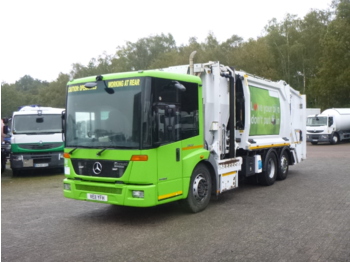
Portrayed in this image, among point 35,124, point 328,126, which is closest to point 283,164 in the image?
point 35,124

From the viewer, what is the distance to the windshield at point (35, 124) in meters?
14.4

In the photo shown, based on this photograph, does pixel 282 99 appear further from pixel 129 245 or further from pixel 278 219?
pixel 129 245

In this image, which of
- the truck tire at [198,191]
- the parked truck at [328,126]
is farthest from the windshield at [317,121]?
the truck tire at [198,191]

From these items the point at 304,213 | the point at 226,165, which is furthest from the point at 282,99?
the point at 304,213

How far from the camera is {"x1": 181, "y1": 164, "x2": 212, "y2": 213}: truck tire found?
299 inches

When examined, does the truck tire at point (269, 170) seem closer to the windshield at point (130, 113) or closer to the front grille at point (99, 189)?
the windshield at point (130, 113)

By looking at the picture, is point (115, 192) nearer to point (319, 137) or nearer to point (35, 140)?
point (35, 140)

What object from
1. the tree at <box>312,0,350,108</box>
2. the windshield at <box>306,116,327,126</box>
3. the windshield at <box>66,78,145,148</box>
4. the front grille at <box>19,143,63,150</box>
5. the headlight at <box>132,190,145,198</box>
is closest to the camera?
the headlight at <box>132,190,145,198</box>

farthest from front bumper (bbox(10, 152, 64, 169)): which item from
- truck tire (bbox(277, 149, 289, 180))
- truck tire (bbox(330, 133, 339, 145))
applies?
truck tire (bbox(330, 133, 339, 145))

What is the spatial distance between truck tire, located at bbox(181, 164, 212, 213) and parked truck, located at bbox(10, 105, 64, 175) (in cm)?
769

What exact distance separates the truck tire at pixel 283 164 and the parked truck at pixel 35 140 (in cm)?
764

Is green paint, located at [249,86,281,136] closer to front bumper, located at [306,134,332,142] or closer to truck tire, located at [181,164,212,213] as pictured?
truck tire, located at [181,164,212,213]

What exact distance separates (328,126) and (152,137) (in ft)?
83.8

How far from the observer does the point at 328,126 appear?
29.2 meters
